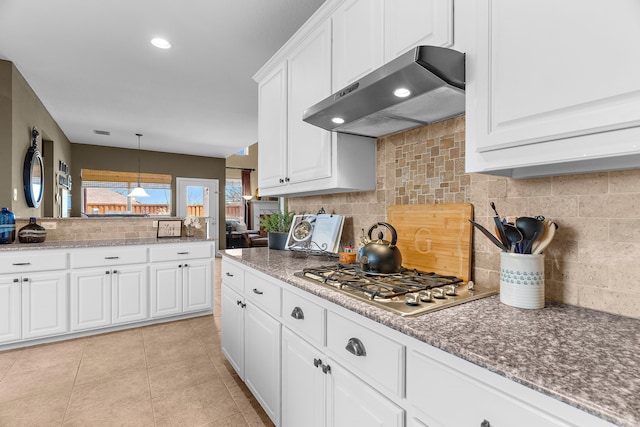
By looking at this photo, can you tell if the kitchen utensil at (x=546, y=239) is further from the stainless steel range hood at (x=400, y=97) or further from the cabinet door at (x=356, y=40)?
the cabinet door at (x=356, y=40)

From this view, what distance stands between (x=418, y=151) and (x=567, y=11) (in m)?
0.90

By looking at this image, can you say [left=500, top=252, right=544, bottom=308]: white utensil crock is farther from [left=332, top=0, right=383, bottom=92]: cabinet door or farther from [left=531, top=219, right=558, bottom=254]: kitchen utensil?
[left=332, top=0, right=383, bottom=92]: cabinet door

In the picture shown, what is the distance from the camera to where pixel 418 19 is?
4.12ft

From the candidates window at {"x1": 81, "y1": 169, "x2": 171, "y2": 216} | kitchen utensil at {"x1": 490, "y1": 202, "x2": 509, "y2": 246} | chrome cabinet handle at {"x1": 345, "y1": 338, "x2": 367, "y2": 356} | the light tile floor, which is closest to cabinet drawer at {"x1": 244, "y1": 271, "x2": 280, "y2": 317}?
chrome cabinet handle at {"x1": 345, "y1": 338, "x2": 367, "y2": 356}

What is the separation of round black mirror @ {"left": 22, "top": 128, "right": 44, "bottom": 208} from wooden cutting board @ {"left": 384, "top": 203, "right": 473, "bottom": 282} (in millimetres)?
4181

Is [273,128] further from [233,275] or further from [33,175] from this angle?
[33,175]

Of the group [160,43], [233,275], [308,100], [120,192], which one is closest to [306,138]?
[308,100]

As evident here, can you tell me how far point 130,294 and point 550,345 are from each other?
11.4ft

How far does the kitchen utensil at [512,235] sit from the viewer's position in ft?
3.53

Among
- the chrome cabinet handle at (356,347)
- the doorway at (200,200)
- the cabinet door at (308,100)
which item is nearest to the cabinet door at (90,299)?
the cabinet door at (308,100)

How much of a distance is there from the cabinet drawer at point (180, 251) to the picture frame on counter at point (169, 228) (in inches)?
16.0

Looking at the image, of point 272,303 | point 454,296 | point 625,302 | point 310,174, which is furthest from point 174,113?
point 625,302

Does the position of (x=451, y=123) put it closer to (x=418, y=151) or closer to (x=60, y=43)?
(x=418, y=151)

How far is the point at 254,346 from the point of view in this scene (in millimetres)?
1848
